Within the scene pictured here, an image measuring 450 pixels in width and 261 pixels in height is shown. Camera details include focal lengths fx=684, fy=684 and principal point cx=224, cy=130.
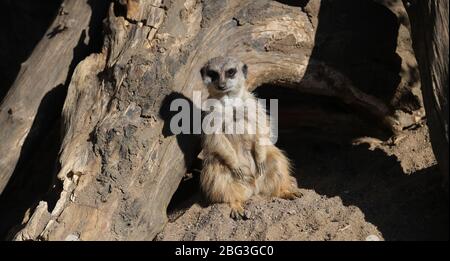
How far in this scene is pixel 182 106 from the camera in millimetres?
4375

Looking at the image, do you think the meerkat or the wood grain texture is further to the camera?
the wood grain texture

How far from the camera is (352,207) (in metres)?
4.08

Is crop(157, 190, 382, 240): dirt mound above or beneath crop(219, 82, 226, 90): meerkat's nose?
beneath

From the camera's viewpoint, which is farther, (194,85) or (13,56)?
(13,56)

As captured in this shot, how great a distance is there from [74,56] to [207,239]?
1.85 m

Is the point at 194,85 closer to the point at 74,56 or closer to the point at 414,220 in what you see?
the point at 74,56

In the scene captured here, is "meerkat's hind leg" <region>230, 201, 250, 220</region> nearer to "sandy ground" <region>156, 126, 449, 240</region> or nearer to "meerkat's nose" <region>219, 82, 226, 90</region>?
"sandy ground" <region>156, 126, 449, 240</region>

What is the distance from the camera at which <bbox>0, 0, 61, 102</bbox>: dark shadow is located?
6410mm

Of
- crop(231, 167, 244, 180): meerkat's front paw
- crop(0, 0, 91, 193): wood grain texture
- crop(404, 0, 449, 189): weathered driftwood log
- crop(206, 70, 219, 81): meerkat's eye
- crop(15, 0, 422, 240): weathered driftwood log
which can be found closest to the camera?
crop(404, 0, 449, 189): weathered driftwood log

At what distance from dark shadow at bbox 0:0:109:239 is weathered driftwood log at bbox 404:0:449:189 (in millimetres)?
2429

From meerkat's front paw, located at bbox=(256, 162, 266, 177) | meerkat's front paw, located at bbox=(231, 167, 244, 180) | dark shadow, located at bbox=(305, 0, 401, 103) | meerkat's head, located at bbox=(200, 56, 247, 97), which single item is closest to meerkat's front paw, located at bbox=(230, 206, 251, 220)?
meerkat's front paw, located at bbox=(231, 167, 244, 180)

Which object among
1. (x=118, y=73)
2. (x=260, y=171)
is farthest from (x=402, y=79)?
(x=118, y=73)

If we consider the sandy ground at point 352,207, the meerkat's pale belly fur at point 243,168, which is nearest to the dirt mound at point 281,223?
the sandy ground at point 352,207

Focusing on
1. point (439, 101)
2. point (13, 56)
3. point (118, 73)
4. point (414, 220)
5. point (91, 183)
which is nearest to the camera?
point (439, 101)
